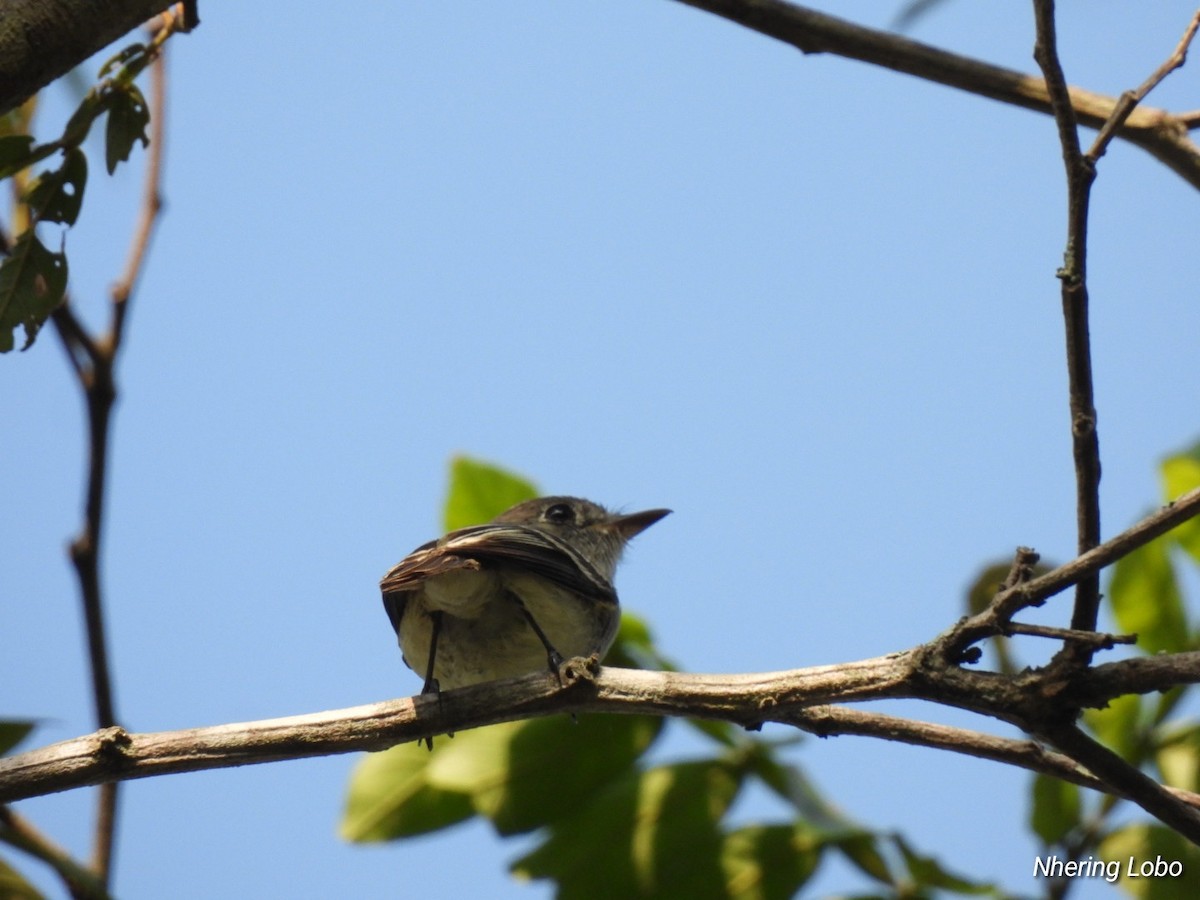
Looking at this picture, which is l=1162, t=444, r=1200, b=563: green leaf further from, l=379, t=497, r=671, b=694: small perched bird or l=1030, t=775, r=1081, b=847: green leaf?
l=379, t=497, r=671, b=694: small perched bird

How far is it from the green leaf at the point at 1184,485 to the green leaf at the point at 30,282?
3.05 meters

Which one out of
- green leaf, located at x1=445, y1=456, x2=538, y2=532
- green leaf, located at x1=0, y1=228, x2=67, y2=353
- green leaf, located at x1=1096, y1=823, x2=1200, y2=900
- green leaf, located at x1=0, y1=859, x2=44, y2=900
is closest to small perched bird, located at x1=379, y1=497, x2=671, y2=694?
green leaf, located at x1=445, y1=456, x2=538, y2=532

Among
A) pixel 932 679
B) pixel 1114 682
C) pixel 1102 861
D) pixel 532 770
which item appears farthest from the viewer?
pixel 532 770

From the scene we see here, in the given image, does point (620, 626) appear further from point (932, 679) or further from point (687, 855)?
point (932, 679)

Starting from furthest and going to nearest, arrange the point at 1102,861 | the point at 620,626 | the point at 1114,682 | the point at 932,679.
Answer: the point at 620,626 → the point at 1102,861 → the point at 932,679 → the point at 1114,682

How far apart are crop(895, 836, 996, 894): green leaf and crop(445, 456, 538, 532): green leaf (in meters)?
1.79

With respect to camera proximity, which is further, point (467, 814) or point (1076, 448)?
point (467, 814)

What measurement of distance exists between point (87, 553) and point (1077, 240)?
107 inches

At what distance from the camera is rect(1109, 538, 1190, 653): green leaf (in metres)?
3.41

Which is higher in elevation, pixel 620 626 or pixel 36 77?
pixel 36 77

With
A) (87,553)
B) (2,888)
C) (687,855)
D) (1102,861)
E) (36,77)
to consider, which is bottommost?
(1102,861)

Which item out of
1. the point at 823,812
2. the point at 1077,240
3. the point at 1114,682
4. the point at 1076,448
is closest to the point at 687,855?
the point at 823,812

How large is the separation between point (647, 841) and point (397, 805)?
759 mm

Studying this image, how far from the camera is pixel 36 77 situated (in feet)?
8.59
